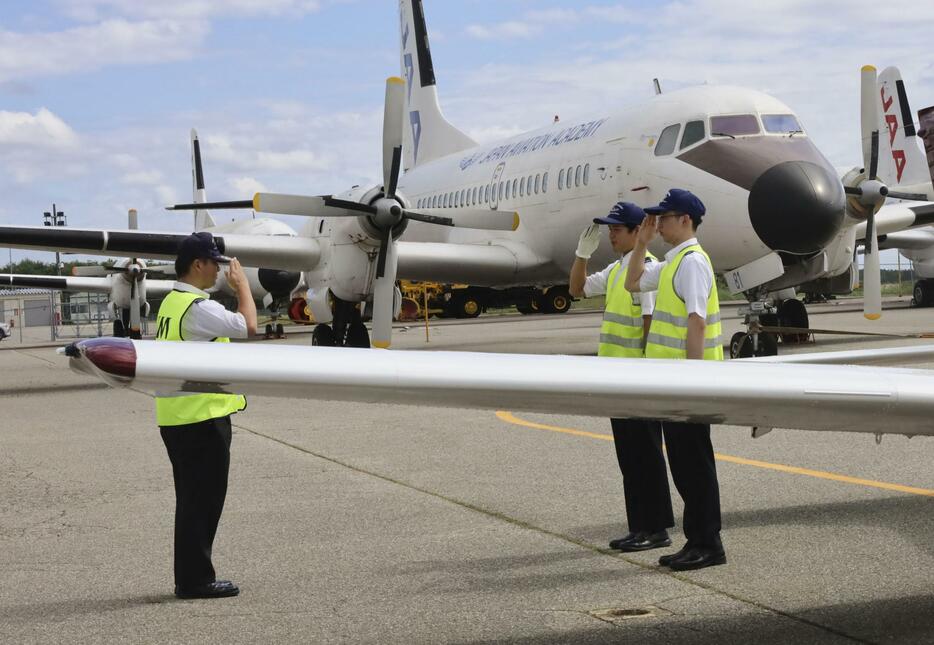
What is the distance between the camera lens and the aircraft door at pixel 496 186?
70.3ft

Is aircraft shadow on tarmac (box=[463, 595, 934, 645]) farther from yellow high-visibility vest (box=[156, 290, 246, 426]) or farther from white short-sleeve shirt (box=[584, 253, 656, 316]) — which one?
white short-sleeve shirt (box=[584, 253, 656, 316])

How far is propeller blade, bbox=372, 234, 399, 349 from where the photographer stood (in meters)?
15.8

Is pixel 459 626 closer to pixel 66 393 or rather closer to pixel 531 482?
pixel 531 482

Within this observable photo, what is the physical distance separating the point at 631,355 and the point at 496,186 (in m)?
15.9

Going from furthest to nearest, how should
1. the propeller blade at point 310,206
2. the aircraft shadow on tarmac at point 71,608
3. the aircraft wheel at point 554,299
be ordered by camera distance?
the aircraft wheel at point 554,299 → the propeller blade at point 310,206 → the aircraft shadow on tarmac at point 71,608

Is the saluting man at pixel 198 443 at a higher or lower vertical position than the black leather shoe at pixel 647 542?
higher

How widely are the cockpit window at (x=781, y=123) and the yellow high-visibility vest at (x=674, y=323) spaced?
10.1m

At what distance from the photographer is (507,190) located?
2097 centimetres

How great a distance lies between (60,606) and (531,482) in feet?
11.1

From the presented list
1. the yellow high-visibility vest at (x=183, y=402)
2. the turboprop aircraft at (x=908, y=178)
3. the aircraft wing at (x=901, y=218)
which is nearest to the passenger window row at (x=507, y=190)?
the aircraft wing at (x=901, y=218)

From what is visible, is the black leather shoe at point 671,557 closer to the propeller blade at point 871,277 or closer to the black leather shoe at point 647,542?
the black leather shoe at point 647,542

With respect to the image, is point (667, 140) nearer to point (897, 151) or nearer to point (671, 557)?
point (671, 557)

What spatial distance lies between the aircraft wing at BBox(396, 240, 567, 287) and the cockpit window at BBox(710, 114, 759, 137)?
16.9ft

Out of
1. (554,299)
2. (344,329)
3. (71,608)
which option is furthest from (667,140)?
(554,299)
